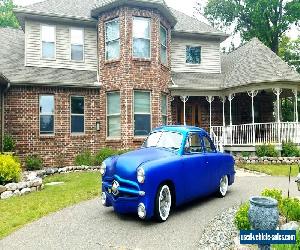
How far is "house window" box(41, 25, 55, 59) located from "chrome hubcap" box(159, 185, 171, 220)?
13.1 meters

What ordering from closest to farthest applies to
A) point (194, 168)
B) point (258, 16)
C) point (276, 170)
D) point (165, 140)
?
point (194, 168), point (165, 140), point (276, 170), point (258, 16)

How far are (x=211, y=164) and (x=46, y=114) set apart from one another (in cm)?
1089

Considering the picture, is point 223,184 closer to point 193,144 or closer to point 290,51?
point 193,144

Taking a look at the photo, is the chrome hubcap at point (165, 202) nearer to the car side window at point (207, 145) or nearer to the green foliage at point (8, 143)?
the car side window at point (207, 145)

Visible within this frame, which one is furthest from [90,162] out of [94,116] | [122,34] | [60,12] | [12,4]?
[12,4]

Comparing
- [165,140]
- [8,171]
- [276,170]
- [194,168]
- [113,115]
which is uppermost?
[113,115]

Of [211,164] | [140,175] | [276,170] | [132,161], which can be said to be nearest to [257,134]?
[276,170]

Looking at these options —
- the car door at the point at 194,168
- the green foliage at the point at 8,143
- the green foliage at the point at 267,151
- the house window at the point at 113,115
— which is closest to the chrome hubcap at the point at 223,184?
the car door at the point at 194,168

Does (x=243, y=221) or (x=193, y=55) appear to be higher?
(x=193, y=55)

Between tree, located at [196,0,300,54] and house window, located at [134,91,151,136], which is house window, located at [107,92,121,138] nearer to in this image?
house window, located at [134,91,151,136]

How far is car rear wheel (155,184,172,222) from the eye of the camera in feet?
21.4

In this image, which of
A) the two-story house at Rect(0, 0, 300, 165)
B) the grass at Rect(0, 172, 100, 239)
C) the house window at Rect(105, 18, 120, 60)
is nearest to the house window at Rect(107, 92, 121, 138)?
the two-story house at Rect(0, 0, 300, 165)

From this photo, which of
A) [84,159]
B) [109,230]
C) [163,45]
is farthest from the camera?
[163,45]

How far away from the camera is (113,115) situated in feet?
55.4
